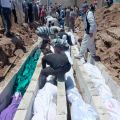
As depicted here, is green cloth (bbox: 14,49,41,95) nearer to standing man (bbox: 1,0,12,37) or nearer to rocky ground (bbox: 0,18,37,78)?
rocky ground (bbox: 0,18,37,78)

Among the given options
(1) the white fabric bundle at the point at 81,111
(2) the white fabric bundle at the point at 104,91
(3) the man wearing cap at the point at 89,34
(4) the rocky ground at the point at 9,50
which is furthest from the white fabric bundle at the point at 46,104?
(3) the man wearing cap at the point at 89,34

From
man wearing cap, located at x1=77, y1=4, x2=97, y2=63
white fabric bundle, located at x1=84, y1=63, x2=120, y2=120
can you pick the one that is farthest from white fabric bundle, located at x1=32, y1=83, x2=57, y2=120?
man wearing cap, located at x1=77, y1=4, x2=97, y2=63

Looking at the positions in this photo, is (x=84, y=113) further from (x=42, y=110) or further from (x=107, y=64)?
(x=107, y=64)

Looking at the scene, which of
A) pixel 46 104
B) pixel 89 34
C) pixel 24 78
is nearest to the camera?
pixel 46 104

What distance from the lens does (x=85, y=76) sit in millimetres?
8266

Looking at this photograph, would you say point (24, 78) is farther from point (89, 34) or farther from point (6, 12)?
point (6, 12)

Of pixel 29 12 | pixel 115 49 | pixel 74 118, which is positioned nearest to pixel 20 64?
pixel 115 49

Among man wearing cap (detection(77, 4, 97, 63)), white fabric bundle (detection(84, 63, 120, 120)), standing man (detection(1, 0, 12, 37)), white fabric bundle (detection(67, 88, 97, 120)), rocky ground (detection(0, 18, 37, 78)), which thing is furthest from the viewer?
standing man (detection(1, 0, 12, 37))

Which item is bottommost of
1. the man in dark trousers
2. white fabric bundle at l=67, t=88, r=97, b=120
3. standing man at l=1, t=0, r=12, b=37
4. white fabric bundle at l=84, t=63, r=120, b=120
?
white fabric bundle at l=84, t=63, r=120, b=120

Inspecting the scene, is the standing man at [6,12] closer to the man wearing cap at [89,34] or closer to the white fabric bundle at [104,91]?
the man wearing cap at [89,34]

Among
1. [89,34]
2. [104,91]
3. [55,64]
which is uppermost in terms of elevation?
[89,34]

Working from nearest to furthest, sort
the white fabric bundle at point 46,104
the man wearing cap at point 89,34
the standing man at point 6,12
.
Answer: the white fabric bundle at point 46,104 < the man wearing cap at point 89,34 < the standing man at point 6,12

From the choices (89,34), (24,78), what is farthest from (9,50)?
(89,34)

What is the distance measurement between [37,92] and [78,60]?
333 cm
